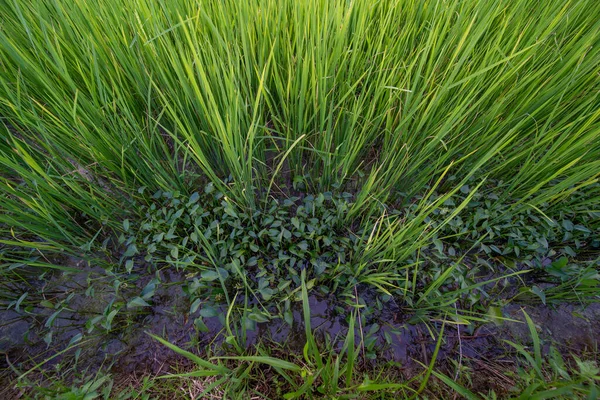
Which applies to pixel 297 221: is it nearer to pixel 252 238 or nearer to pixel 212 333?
pixel 252 238

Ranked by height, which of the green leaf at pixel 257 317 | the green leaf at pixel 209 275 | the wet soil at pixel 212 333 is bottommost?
the wet soil at pixel 212 333

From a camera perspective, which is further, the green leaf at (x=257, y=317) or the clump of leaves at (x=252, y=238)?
Answer: the clump of leaves at (x=252, y=238)

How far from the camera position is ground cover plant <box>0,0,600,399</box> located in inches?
38.0

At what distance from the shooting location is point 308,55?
3.28 ft

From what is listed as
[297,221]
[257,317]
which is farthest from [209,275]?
[297,221]

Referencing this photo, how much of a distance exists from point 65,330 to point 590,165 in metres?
1.91

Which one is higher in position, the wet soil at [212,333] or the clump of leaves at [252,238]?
the clump of leaves at [252,238]

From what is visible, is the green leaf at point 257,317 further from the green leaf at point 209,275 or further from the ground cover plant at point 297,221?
the green leaf at point 209,275

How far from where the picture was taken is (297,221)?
102cm

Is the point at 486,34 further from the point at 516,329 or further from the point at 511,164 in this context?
the point at 516,329

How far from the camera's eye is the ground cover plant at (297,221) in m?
0.97

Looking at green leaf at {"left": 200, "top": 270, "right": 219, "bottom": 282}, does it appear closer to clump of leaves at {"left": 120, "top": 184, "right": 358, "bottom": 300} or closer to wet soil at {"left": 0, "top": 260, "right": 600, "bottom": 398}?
clump of leaves at {"left": 120, "top": 184, "right": 358, "bottom": 300}

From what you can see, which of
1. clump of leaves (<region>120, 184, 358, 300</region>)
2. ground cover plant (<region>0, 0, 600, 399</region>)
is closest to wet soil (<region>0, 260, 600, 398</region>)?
ground cover plant (<region>0, 0, 600, 399</region>)

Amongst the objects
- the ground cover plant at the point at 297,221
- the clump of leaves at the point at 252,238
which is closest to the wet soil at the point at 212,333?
the ground cover plant at the point at 297,221
